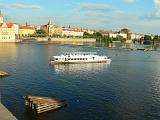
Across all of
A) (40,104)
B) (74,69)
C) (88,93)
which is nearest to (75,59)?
(74,69)

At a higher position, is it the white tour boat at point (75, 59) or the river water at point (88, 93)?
the white tour boat at point (75, 59)

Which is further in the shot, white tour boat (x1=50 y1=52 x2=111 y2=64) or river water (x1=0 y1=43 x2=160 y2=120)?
white tour boat (x1=50 y1=52 x2=111 y2=64)

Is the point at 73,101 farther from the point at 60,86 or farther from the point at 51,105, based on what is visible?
the point at 60,86

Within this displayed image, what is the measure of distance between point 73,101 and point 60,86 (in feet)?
33.8

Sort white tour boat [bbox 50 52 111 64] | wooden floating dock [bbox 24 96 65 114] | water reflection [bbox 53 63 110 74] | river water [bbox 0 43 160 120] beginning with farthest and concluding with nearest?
white tour boat [bbox 50 52 111 64] → water reflection [bbox 53 63 110 74] → river water [bbox 0 43 160 120] → wooden floating dock [bbox 24 96 65 114]

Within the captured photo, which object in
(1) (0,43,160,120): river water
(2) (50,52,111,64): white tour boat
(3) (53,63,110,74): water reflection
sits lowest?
(1) (0,43,160,120): river water

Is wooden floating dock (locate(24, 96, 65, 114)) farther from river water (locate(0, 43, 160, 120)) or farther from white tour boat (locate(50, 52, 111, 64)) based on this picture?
white tour boat (locate(50, 52, 111, 64))

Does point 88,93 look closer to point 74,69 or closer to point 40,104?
point 40,104

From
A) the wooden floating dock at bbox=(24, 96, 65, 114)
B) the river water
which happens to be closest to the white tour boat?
the river water

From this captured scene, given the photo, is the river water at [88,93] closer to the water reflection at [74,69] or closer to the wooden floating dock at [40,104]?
the wooden floating dock at [40,104]

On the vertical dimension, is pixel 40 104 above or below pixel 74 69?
above

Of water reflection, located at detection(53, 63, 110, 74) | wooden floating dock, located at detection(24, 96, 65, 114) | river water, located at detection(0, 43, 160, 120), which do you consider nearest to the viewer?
wooden floating dock, located at detection(24, 96, 65, 114)

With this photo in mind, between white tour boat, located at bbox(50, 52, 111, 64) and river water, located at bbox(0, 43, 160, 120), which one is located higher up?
white tour boat, located at bbox(50, 52, 111, 64)

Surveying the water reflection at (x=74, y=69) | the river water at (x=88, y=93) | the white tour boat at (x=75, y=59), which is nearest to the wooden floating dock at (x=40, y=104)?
the river water at (x=88, y=93)
